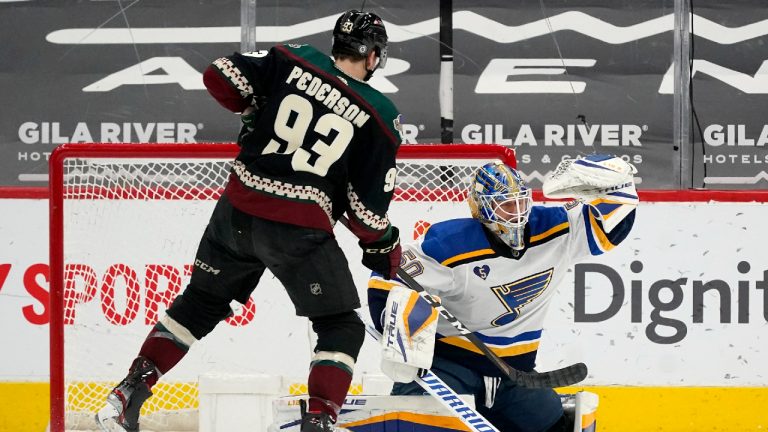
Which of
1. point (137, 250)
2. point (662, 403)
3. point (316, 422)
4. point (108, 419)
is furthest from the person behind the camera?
point (662, 403)

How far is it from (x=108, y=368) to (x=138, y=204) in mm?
491

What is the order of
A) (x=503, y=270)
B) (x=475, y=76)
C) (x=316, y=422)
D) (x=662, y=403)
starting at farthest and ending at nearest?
(x=475, y=76)
(x=662, y=403)
(x=503, y=270)
(x=316, y=422)

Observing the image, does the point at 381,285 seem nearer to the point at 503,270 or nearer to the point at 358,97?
the point at 503,270

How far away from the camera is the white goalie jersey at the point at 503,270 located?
292 cm

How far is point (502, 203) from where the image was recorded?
9.48 ft

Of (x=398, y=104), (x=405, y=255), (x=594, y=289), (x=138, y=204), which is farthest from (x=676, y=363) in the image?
(x=138, y=204)

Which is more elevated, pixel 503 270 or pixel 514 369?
pixel 503 270

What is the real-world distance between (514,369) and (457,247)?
31 cm

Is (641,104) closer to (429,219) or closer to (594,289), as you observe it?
(594,289)

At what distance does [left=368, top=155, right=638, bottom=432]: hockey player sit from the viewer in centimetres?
291

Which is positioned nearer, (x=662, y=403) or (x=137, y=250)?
(x=137, y=250)

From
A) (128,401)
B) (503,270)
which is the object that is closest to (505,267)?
(503,270)

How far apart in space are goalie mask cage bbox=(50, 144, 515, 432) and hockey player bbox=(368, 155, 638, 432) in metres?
0.59

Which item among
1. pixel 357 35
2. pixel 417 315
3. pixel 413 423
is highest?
pixel 357 35
